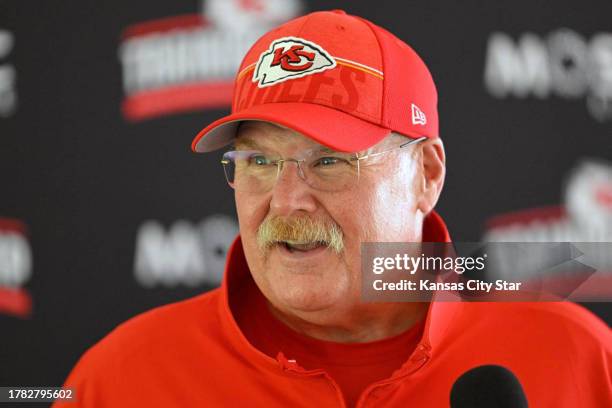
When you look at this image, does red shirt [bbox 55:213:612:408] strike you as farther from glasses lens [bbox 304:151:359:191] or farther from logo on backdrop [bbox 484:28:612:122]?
logo on backdrop [bbox 484:28:612:122]

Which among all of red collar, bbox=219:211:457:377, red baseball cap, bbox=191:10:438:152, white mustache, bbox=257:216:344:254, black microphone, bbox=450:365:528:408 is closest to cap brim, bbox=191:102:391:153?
red baseball cap, bbox=191:10:438:152

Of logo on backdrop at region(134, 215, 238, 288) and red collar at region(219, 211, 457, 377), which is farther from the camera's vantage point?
logo on backdrop at region(134, 215, 238, 288)

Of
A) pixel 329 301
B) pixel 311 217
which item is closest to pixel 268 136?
pixel 311 217

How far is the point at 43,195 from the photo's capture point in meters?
1.89

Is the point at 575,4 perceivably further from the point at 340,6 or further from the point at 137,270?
the point at 137,270

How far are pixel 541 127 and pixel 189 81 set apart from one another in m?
0.86

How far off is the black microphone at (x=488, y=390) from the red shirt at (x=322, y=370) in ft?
1.06

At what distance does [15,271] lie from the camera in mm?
1870

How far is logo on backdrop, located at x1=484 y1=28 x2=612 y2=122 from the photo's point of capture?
1829 mm

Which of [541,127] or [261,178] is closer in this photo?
[261,178]

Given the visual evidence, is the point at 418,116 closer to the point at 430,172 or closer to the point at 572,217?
the point at 430,172

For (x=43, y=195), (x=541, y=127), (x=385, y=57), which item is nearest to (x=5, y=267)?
(x=43, y=195)

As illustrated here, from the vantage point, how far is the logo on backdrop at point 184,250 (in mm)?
1838

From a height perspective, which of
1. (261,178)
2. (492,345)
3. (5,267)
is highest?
(261,178)
